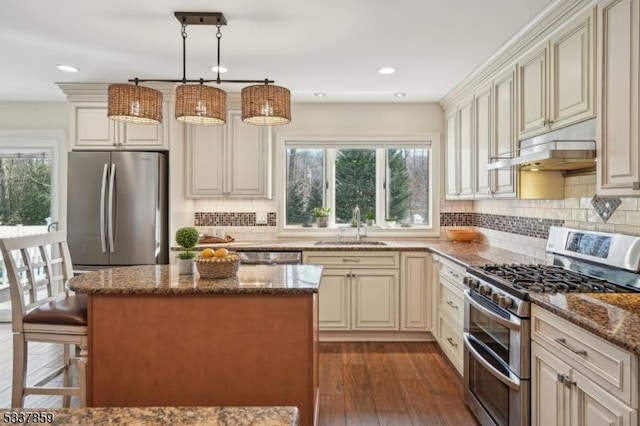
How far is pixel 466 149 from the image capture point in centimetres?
365

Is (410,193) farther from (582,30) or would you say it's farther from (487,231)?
(582,30)

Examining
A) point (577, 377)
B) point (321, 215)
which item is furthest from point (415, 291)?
point (577, 377)

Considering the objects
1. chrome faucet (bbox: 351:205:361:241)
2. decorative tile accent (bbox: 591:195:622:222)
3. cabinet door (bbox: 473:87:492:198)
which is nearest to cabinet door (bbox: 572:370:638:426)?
decorative tile accent (bbox: 591:195:622:222)

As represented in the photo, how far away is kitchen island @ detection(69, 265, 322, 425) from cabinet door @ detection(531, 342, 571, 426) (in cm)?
104

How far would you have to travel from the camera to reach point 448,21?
246cm

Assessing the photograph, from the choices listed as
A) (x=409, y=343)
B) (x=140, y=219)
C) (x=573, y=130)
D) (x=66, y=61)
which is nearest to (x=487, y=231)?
(x=409, y=343)

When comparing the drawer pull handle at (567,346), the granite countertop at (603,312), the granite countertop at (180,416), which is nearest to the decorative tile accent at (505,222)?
the granite countertop at (603,312)

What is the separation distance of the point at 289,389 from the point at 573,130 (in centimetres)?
202

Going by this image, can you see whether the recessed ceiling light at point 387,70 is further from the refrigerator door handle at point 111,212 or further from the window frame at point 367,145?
the refrigerator door handle at point 111,212

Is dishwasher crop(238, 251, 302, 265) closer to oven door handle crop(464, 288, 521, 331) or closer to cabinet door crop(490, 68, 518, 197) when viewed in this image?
oven door handle crop(464, 288, 521, 331)

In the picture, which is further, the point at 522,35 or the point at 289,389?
the point at 522,35

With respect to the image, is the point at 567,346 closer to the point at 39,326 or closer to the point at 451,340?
the point at 451,340

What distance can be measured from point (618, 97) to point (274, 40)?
2.05 meters

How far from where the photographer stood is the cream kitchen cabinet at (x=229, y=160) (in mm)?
4047
